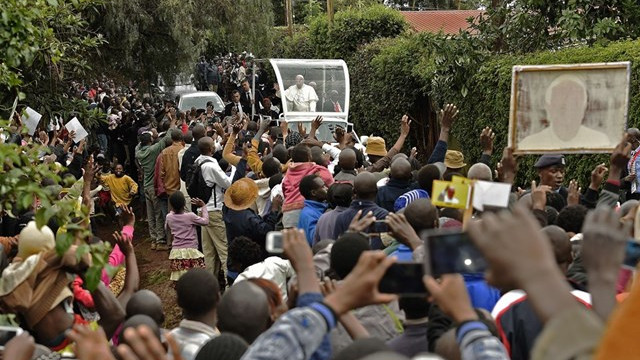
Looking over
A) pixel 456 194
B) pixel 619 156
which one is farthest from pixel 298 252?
pixel 619 156

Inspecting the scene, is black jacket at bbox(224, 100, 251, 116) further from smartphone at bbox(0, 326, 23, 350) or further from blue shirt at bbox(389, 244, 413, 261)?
smartphone at bbox(0, 326, 23, 350)

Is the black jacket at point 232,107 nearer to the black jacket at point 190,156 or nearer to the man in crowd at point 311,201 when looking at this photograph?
the black jacket at point 190,156

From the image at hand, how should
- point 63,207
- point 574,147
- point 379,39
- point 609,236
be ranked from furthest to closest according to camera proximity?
point 379,39, point 574,147, point 63,207, point 609,236

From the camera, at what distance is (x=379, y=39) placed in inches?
1008

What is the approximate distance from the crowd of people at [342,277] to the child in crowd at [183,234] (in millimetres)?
18

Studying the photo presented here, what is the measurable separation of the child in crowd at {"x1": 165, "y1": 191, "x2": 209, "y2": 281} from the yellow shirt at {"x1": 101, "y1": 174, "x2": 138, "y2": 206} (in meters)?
4.34

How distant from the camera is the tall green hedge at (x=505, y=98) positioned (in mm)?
11969

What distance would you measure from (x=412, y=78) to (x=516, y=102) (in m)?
13.3

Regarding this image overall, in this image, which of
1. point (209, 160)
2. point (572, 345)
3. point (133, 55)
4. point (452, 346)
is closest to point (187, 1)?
point (133, 55)

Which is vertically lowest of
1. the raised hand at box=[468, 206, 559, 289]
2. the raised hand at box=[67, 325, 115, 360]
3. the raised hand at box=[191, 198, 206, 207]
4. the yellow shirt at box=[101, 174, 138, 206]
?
the yellow shirt at box=[101, 174, 138, 206]

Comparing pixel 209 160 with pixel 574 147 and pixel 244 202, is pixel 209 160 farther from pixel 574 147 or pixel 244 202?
pixel 574 147

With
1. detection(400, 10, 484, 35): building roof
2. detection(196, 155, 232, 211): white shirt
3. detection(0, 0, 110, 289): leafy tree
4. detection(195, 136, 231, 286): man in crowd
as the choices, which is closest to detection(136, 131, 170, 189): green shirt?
detection(195, 136, 231, 286): man in crowd

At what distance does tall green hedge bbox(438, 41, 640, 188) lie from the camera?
471 inches

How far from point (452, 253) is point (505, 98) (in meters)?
11.9
